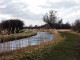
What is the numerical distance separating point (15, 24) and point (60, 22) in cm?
5435

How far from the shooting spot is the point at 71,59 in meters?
16.6

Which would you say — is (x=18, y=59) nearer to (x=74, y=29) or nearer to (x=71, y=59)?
(x=71, y=59)

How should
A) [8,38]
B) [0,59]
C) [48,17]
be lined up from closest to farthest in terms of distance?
[0,59]
[8,38]
[48,17]

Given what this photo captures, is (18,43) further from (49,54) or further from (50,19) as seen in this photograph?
(50,19)

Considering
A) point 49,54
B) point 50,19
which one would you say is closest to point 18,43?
point 49,54

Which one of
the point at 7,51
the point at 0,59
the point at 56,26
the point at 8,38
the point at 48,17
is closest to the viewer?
the point at 0,59

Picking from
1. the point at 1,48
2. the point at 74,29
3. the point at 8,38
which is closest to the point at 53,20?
the point at 74,29

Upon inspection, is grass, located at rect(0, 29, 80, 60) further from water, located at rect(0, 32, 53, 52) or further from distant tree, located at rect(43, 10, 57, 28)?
distant tree, located at rect(43, 10, 57, 28)

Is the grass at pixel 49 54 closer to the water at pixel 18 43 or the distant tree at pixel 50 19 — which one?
the water at pixel 18 43

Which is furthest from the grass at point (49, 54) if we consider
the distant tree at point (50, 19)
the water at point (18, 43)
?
the distant tree at point (50, 19)

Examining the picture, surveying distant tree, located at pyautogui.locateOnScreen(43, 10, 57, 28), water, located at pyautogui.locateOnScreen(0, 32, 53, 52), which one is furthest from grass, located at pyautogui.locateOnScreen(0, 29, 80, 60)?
distant tree, located at pyautogui.locateOnScreen(43, 10, 57, 28)

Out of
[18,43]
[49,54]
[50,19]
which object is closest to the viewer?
[49,54]

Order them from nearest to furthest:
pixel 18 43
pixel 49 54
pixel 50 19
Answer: pixel 49 54
pixel 18 43
pixel 50 19

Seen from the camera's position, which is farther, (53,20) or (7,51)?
(53,20)
